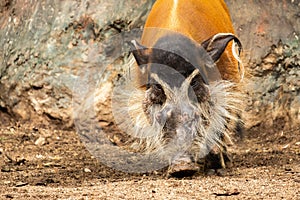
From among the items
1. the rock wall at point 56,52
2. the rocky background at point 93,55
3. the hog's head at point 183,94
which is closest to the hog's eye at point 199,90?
the hog's head at point 183,94

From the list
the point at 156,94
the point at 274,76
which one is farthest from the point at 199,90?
the point at 274,76

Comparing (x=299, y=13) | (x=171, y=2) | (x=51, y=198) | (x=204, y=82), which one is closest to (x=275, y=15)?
(x=299, y=13)

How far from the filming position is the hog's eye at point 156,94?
543 cm

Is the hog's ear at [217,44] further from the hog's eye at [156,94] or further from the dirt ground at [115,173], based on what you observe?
the dirt ground at [115,173]

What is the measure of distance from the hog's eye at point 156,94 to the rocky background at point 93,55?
242 cm

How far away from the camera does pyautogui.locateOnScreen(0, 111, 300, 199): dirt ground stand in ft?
15.9

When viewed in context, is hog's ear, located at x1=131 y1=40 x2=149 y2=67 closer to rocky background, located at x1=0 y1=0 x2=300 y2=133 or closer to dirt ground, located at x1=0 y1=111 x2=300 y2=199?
dirt ground, located at x1=0 y1=111 x2=300 y2=199

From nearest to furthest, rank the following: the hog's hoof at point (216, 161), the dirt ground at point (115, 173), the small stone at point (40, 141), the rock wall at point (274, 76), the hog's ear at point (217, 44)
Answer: the dirt ground at point (115, 173) → the hog's ear at point (217, 44) → the hog's hoof at point (216, 161) → the small stone at point (40, 141) → the rock wall at point (274, 76)

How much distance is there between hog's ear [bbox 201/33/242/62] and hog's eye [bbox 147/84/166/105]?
510 mm

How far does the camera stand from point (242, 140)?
25.4 feet

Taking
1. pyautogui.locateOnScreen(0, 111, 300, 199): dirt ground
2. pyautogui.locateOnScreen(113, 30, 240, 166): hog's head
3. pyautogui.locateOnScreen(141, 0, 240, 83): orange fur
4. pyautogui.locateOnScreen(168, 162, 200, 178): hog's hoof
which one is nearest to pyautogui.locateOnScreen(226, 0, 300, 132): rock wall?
pyautogui.locateOnScreen(0, 111, 300, 199): dirt ground

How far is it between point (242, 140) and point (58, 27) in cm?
261

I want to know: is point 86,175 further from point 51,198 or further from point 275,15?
point 275,15

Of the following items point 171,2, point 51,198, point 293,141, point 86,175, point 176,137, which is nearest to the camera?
point 51,198
